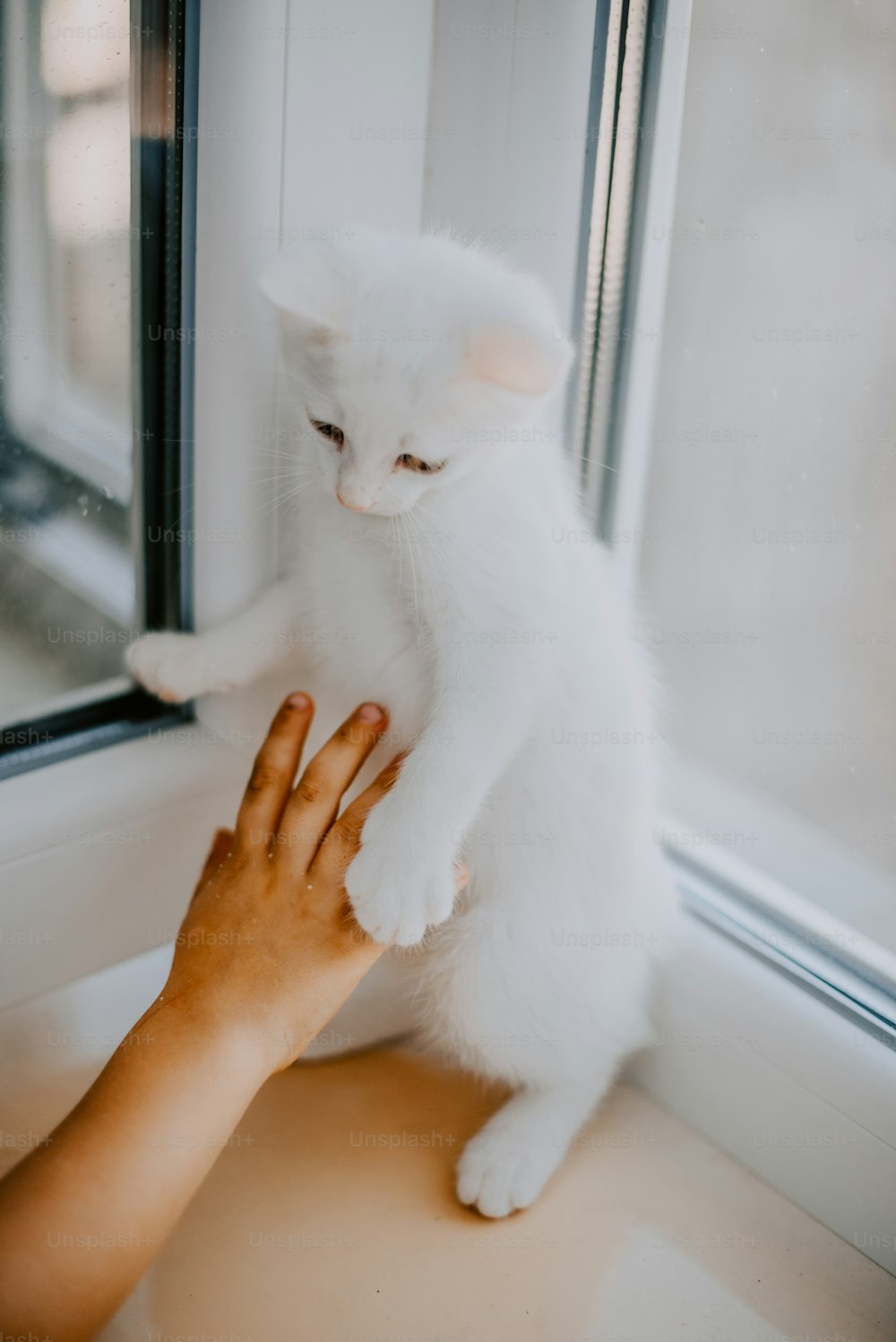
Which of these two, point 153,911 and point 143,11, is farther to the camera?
point 153,911

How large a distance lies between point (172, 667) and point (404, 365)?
1.24 feet

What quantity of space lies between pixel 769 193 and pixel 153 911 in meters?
0.88

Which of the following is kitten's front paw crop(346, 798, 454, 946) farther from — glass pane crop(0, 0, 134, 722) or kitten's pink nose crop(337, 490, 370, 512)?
glass pane crop(0, 0, 134, 722)

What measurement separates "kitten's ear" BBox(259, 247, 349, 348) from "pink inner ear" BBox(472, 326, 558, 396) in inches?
4.2

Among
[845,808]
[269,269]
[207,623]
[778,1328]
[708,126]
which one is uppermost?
[708,126]

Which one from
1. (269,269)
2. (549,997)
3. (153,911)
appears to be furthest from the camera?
(153,911)

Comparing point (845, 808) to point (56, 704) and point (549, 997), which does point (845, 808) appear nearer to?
point (549, 997)

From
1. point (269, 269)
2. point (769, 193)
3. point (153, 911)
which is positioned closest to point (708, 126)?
point (769, 193)

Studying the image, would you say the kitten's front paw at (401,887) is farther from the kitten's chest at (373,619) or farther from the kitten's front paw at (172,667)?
the kitten's front paw at (172,667)

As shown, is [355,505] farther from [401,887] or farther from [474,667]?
[401,887]

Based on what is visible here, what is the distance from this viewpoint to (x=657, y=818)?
3.62 ft

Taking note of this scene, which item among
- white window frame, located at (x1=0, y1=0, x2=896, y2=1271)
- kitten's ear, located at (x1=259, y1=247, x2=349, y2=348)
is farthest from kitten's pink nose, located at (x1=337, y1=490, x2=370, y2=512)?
white window frame, located at (x1=0, y1=0, x2=896, y2=1271)

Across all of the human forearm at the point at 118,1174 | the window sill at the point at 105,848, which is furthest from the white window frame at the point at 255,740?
the human forearm at the point at 118,1174

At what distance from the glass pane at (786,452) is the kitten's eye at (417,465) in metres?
0.42
